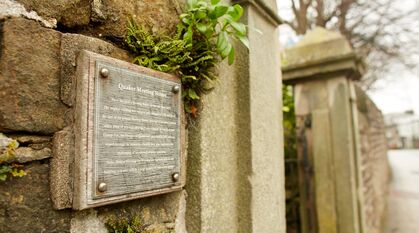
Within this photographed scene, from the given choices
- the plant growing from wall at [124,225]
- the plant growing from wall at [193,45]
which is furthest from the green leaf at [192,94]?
the plant growing from wall at [124,225]

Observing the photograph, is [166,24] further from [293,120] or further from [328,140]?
[293,120]

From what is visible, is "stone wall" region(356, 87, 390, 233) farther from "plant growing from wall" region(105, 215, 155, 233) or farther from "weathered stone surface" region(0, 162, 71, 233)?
"weathered stone surface" region(0, 162, 71, 233)

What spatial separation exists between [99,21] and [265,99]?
102 centimetres

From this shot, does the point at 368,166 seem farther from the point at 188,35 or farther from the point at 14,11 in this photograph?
the point at 14,11

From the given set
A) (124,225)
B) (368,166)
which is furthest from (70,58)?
(368,166)

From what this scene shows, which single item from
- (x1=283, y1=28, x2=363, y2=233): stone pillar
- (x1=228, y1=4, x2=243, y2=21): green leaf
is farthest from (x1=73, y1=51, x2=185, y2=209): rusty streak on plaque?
(x1=283, y1=28, x2=363, y2=233): stone pillar

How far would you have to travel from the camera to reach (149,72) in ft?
4.02

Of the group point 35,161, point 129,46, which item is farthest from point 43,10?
point 35,161

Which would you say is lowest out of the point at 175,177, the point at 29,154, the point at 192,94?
the point at 175,177

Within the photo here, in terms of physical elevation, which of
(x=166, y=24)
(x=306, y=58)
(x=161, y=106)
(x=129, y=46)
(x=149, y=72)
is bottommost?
(x=161, y=106)

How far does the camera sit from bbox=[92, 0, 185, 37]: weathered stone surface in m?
1.15

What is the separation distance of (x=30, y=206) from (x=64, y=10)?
24.6 inches

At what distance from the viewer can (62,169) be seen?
0.98 meters

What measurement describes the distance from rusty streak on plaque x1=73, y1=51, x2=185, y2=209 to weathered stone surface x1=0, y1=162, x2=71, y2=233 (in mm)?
78
